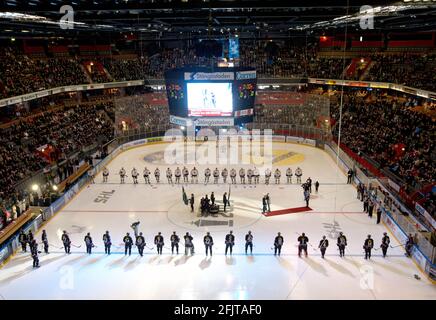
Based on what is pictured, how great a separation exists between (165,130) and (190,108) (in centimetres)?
1833

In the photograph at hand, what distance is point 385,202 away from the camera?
17703 millimetres

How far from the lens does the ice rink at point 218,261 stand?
12.2 meters

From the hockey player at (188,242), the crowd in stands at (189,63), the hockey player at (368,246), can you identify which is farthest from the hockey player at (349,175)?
the hockey player at (188,242)

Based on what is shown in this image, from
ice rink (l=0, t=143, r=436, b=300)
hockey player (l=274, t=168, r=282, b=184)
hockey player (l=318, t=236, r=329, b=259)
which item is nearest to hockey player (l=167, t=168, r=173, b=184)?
ice rink (l=0, t=143, r=436, b=300)

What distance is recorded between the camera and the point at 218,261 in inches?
561

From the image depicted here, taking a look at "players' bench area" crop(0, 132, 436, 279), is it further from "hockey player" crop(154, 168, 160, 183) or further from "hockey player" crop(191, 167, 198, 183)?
"hockey player" crop(191, 167, 198, 183)

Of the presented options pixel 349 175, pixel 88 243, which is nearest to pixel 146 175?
pixel 88 243

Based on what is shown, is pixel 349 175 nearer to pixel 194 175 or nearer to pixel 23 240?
pixel 194 175

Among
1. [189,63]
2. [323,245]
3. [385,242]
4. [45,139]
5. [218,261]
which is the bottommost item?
[218,261]

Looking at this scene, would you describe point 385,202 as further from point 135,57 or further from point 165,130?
point 135,57

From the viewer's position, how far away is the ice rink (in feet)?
40.0

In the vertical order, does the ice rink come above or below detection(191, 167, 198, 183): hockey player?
below

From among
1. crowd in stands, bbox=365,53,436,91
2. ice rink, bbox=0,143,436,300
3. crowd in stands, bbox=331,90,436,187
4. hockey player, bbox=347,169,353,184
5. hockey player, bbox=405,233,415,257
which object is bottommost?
ice rink, bbox=0,143,436,300

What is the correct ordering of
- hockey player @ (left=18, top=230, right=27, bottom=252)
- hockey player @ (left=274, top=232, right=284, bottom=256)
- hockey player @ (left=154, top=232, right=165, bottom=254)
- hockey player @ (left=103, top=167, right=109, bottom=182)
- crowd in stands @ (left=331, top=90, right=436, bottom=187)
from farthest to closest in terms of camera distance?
hockey player @ (left=103, top=167, right=109, bottom=182), crowd in stands @ (left=331, top=90, right=436, bottom=187), hockey player @ (left=18, top=230, right=27, bottom=252), hockey player @ (left=154, top=232, right=165, bottom=254), hockey player @ (left=274, top=232, right=284, bottom=256)
